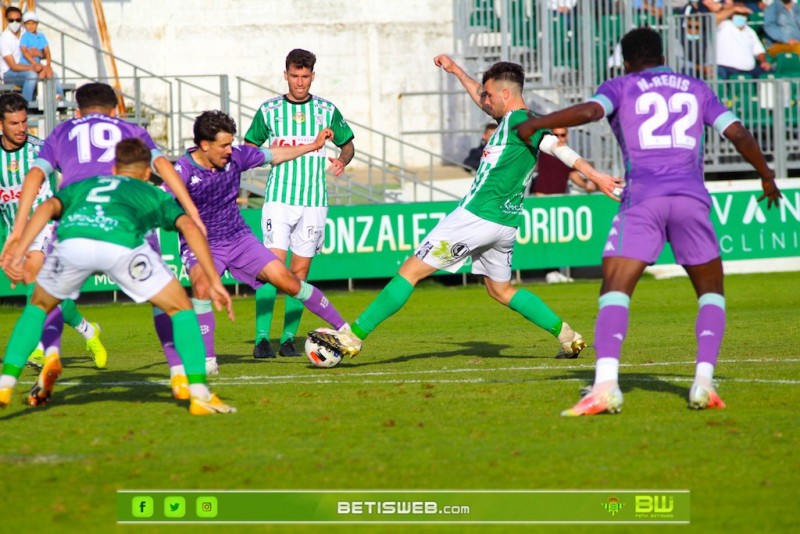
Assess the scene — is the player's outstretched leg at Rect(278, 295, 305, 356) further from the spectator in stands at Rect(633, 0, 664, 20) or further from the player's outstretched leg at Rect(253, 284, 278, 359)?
the spectator in stands at Rect(633, 0, 664, 20)

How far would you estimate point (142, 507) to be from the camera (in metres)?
5.33

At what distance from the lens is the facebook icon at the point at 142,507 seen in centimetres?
527

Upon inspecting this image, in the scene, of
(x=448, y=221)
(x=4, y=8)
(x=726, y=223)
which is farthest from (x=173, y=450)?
(x=4, y=8)

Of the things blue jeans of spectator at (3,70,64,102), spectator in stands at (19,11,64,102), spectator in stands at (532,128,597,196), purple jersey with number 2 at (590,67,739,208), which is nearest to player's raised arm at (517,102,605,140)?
purple jersey with number 2 at (590,67,739,208)

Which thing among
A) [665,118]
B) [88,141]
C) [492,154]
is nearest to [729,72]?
[492,154]

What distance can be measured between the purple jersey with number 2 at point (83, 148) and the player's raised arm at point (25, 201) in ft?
0.63

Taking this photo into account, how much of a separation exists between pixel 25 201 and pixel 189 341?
145 cm

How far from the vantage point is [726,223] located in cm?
1881

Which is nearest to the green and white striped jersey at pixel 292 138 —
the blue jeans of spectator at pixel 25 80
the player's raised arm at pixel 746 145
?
the player's raised arm at pixel 746 145

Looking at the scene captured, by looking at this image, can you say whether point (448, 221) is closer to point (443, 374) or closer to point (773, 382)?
point (443, 374)

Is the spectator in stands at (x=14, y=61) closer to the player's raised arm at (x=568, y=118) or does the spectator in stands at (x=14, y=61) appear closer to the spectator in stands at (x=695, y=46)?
the spectator in stands at (x=695, y=46)

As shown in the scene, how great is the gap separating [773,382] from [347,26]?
712 inches

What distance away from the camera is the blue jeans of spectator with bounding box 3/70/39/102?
1942cm

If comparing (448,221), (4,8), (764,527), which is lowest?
(764,527)
